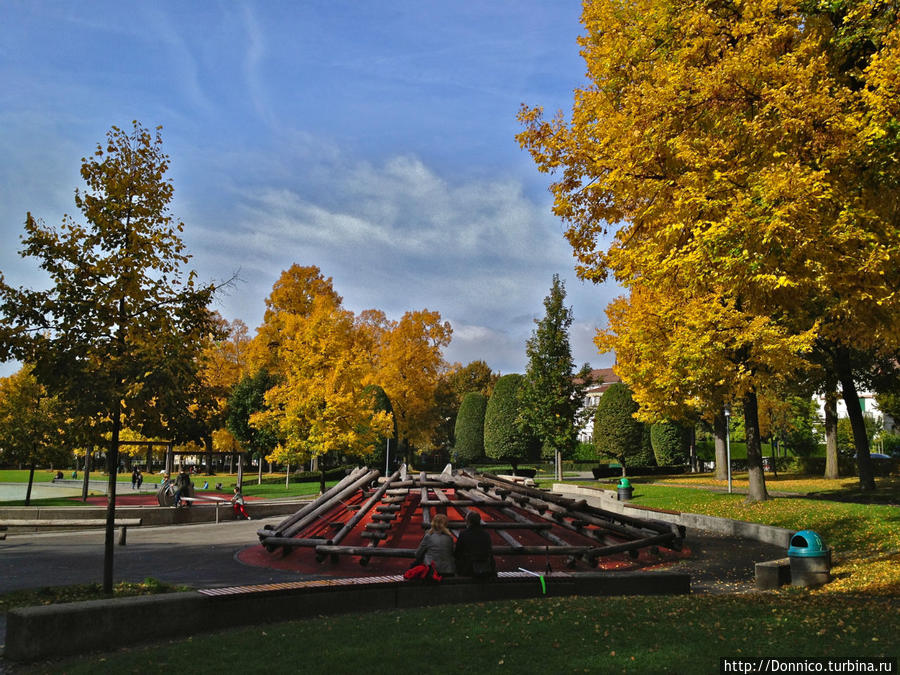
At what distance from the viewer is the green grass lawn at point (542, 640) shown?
540 centimetres

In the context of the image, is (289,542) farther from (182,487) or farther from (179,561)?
(182,487)

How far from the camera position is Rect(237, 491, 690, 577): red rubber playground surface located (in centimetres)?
1180

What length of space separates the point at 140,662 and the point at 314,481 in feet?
113

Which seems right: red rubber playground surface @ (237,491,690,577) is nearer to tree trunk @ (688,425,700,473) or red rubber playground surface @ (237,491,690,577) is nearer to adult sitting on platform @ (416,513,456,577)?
adult sitting on platform @ (416,513,456,577)

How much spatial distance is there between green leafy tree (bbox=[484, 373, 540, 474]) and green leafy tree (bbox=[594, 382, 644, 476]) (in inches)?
202

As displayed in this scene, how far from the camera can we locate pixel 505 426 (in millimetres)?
42500

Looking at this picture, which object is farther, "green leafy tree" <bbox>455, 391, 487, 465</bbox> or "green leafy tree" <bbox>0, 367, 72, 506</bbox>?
"green leafy tree" <bbox>455, 391, 487, 465</bbox>

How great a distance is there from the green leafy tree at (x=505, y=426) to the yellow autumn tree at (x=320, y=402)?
1361 cm

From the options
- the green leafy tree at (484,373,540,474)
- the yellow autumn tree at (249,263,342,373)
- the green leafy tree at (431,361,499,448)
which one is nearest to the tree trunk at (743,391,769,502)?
the green leafy tree at (484,373,540,474)

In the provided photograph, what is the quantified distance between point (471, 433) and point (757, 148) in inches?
1661

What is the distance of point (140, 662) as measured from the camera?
591 centimetres

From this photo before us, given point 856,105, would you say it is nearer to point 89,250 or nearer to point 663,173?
point 663,173

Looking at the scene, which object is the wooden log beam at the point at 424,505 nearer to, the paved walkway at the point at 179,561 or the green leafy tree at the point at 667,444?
the paved walkway at the point at 179,561

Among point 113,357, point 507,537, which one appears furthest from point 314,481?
point 113,357
